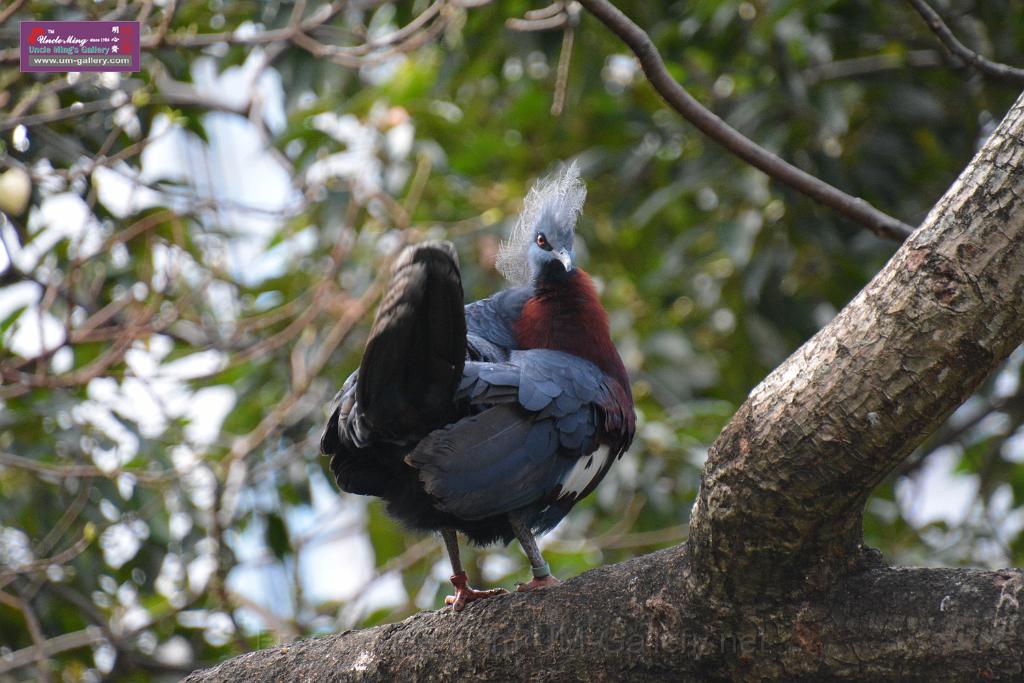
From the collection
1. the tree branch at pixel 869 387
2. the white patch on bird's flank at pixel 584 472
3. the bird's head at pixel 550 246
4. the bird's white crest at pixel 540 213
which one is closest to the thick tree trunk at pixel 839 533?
the tree branch at pixel 869 387

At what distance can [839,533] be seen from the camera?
2225mm

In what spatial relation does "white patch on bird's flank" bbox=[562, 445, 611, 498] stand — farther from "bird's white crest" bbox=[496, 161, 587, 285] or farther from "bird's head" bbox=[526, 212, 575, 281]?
"bird's white crest" bbox=[496, 161, 587, 285]

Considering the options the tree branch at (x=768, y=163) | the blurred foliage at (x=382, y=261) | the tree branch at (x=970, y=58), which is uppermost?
the tree branch at (x=970, y=58)

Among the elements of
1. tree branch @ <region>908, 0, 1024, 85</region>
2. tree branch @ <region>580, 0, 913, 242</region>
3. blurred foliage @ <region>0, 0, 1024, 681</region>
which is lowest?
blurred foliage @ <region>0, 0, 1024, 681</region>

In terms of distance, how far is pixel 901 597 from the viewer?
A: 2229 millimetres

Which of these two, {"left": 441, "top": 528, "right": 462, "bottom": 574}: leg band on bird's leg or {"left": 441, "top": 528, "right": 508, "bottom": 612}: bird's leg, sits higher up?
{"left": 441, "top": 528, "right": 508, "bottom": 612}: bird's leg

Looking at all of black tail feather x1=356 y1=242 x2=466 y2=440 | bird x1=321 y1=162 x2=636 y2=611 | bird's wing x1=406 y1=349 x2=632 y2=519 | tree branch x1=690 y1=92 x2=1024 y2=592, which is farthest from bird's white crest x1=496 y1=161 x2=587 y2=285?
tree branch x1=690 y1=92 x2=1024 y2=592

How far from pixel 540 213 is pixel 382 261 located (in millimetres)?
1879

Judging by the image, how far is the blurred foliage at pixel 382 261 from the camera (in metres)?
4.27

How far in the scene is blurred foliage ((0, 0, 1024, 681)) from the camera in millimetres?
4273

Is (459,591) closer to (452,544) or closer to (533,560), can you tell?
(533,560)

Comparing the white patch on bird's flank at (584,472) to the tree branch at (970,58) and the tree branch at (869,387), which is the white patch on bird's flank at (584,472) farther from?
the tree branch at (970,58)

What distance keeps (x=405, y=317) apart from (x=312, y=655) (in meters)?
1.00

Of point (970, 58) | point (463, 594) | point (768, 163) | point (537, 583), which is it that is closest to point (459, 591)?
point (463, 594)
